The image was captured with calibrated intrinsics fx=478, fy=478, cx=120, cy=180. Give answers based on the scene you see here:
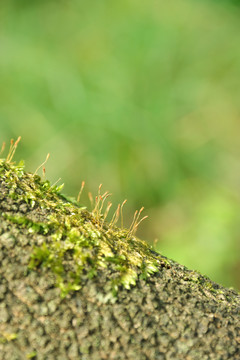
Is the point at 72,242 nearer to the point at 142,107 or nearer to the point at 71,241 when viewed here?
the point at 71,241

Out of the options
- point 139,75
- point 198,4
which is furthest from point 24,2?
point 198,4

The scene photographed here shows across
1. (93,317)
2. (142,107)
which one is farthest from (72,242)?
(142,107)

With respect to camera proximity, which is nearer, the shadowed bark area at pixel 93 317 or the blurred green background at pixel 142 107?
the shadowed bark area at pixel 93 317

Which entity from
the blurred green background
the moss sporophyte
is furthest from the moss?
the blurred green background

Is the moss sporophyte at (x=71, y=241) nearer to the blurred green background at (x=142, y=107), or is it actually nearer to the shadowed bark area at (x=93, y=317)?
the shadowed bark area at (x=93, y=317)

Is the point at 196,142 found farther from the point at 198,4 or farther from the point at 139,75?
the point at 198,4

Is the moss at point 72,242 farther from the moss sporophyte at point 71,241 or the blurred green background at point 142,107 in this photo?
the blurred green background at point 142,107

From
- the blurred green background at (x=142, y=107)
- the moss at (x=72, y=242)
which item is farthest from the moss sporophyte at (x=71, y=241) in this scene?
the blurred green background at (x=142, y=107)

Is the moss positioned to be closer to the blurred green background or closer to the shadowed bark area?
the shadowed bark area
